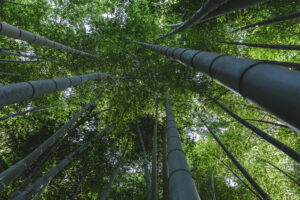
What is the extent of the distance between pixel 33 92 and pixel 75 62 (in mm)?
5733

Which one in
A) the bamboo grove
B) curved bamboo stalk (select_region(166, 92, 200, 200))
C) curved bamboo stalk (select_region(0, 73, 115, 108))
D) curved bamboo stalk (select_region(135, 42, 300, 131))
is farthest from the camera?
the bamboo grove

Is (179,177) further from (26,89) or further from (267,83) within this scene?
(26,89)

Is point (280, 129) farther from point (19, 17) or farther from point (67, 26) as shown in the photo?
point (19, 17)

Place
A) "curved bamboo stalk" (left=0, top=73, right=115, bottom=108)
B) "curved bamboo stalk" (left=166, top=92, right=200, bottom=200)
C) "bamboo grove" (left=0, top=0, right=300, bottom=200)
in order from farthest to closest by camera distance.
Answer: "bamboo grove" (left=0, top=0, right=300, bottom=200), "curved bamboo stalk" (left=0, top=73, right=115, bottom=108), "curved bamboo stalk" (left=166, top=92, right=200, bottom=200)

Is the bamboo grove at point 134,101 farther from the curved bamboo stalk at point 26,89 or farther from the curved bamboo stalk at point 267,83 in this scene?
the curved bamboo stalk at point 267,83

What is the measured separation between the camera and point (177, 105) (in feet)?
21.1

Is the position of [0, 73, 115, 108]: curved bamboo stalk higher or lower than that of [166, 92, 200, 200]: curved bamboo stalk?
higher

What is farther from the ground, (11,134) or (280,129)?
(280,129)

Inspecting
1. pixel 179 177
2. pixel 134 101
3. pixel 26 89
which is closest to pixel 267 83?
pixel 179 177

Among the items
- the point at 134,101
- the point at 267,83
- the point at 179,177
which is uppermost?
the point at 267,83

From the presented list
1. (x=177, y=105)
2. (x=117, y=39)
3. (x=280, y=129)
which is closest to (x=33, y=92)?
(x=177, y=105)

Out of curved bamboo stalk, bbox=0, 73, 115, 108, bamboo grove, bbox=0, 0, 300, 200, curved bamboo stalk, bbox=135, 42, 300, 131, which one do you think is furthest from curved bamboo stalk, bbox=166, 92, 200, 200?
bamboo grove, bbox=0, 0, 300, 200

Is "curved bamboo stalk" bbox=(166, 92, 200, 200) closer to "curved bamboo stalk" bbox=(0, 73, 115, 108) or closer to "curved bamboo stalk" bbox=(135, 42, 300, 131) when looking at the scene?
"curved bamboo stalk" bbox=(135, 42, 300, 131)

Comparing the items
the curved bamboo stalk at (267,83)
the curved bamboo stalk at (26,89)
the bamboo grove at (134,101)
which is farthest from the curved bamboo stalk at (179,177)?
the bamboo grove at (134,101)
